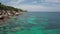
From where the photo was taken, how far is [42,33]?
22.0m

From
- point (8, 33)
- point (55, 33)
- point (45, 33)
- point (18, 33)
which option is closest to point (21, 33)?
point (18, 33)

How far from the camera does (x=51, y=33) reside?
2173 cm

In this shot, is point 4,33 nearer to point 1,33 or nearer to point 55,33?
point 1,33

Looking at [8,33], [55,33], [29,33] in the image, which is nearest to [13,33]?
[8,33]

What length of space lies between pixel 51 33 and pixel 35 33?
8.00 ft

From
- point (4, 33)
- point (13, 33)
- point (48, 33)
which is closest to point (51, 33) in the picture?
point (48, 33)

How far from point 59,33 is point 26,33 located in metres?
5.01

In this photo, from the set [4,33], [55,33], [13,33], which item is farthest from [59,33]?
[4,33]

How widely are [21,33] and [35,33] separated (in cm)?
216

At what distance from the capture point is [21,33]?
21625mm

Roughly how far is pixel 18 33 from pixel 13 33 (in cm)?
81

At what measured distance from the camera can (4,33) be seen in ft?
69.9

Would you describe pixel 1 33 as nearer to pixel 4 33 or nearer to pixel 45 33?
pixel 4 33

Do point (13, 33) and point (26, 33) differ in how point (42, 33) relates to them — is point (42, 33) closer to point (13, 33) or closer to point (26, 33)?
point (26, 33)
